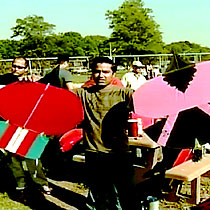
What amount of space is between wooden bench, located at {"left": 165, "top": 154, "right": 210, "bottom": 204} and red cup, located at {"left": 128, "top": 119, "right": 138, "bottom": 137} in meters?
0.70

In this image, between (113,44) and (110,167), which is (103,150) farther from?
(113,44)

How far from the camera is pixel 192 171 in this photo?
336 cm

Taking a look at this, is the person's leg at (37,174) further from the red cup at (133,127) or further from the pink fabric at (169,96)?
the pink fabric at (169,96)

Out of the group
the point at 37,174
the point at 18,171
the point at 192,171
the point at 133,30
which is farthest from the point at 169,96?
the point at 133,30

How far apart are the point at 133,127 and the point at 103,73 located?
1.37 m

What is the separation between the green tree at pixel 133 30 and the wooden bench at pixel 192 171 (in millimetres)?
49294

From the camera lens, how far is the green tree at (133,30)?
2093 inches

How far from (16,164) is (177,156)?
74.0 inches

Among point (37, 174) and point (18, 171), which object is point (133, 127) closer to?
point (37, 174)

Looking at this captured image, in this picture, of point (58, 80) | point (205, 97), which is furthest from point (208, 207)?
point (58, 80)

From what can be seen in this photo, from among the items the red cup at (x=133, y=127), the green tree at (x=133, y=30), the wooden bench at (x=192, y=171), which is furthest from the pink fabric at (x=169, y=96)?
the green tree at (x=133, y=30)

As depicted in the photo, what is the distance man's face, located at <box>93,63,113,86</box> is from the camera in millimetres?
2873

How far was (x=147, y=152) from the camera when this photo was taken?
181 inches

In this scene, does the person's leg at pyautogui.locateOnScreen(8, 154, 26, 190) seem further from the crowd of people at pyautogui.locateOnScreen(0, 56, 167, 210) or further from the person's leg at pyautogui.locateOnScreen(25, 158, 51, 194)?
the crowd of people at pyautogui.locateOnScreen(0, 56, 167, 210)
